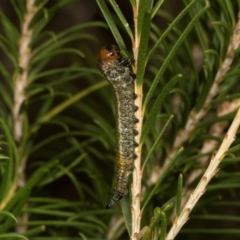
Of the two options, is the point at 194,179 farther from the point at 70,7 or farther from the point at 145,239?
the point at 70,7

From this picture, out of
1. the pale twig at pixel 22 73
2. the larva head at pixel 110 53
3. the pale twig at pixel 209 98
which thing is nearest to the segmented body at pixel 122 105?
the larva head at pixel 110 53

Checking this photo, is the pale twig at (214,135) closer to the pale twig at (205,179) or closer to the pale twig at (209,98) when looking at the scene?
the pale twig at (209,98)

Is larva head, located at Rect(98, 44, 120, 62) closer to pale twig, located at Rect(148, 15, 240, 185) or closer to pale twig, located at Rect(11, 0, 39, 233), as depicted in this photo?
pale twig, located at Rect(148, 15, 240, 185)

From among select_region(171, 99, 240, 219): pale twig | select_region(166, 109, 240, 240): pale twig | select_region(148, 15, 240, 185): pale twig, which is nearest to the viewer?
select_region(166, 109, 240, 240): pale twig

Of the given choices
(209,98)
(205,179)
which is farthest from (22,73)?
(205,179)

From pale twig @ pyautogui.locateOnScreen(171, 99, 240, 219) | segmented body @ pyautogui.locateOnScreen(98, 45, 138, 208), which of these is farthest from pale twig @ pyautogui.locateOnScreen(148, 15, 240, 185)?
segmented body @ pyautogui.locateOnScreen(98, 45, 138, 208)
